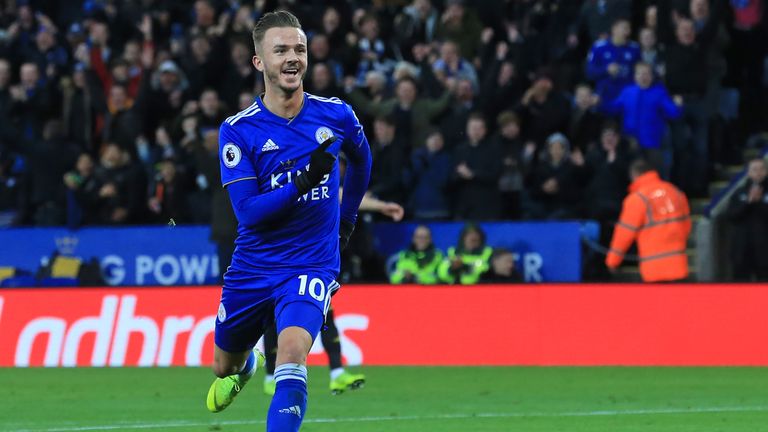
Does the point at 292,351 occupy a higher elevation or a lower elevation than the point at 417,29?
lower

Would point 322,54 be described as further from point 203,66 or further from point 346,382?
point 346,382

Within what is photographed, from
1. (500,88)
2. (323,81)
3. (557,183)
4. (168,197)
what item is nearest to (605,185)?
(557,183)

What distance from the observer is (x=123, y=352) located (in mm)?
15805

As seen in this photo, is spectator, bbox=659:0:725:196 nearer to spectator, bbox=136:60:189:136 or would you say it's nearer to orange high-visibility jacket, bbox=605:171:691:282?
orange high-visibility jacket, bbox=605:171:691:282

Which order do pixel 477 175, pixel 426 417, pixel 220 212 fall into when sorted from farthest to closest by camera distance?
pixel 477 175 < pixel 220 212 < pixel 426 417

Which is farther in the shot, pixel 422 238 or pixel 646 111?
pixel 646 111

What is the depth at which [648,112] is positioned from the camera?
17719 millimetres

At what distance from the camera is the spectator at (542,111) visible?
59.7 ft

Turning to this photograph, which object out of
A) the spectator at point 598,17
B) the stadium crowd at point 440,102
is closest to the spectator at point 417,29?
the stadium crowd at point 440,102

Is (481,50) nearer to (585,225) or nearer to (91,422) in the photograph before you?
(585,225)

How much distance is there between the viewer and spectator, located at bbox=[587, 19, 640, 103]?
60.3ft

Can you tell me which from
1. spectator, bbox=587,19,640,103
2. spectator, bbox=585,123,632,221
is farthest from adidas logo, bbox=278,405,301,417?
spectator, bbox=587,19,640,103

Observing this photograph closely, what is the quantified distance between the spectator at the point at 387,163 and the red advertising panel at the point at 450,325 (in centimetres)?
251

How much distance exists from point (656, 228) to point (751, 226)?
1401 millimetres
